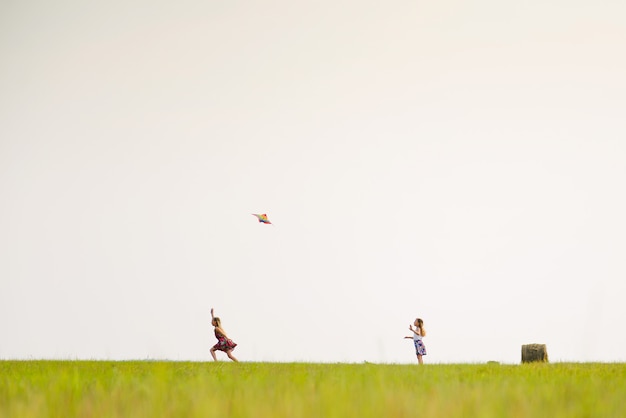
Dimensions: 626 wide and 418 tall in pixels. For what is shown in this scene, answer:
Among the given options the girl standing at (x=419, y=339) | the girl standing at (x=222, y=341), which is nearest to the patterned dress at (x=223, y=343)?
the girl standing at (x=222, y=341)

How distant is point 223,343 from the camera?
24.4 m

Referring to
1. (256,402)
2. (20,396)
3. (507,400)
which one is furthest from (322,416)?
(20,396)

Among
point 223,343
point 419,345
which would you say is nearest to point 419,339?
point 419,345

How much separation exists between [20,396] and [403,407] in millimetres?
3311

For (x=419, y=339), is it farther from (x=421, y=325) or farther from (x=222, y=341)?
(x=222, y=341)

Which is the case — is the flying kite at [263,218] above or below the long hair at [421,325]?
above

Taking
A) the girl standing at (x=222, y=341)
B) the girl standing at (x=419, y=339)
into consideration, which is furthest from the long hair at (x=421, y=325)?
the girl standing at (x=222, y=341)

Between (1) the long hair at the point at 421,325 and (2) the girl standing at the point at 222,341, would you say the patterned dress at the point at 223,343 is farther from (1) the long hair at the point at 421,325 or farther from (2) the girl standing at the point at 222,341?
(1) the long hair at the point at 421,325

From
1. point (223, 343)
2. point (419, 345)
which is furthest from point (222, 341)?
point (419, 345)

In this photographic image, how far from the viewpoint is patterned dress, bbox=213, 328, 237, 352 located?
24344 millimetres

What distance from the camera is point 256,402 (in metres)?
5.29

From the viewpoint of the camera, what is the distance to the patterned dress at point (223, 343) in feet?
79.9

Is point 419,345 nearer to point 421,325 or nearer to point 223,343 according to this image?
point 421,325

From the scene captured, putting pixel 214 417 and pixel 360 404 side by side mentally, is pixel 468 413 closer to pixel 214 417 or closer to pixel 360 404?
pixel 360 404
